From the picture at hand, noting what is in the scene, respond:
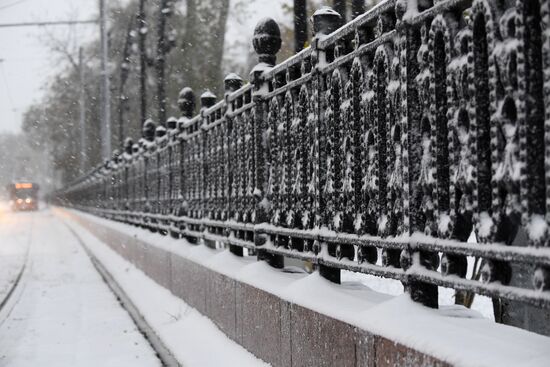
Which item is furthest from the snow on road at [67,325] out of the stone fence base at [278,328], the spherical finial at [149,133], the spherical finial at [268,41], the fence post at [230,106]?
the spherical finial at [149,133]

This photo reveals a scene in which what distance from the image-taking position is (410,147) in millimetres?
3719

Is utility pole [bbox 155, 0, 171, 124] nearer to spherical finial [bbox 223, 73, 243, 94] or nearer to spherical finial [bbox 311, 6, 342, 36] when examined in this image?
spherical finial [bbox 223, 73, 243, 94]

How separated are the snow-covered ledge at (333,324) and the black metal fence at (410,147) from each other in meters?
0.16

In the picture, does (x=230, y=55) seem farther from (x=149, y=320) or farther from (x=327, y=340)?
(x=327, y=340)

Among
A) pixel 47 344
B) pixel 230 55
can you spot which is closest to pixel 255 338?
pixel 47 344

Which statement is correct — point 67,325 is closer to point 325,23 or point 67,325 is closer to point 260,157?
point 260,157

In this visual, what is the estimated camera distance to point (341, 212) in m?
4.74

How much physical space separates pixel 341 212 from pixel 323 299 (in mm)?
509

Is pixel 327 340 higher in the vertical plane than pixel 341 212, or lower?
lower

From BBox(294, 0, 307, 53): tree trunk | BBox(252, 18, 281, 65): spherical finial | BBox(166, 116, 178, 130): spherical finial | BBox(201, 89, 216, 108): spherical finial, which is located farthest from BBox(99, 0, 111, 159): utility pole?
BBox(252, 18, 281, 65): spherical finial

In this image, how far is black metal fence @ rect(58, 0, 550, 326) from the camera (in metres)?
2.84

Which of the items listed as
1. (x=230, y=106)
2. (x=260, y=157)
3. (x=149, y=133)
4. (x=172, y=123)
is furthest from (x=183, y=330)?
(x=149, y=133)

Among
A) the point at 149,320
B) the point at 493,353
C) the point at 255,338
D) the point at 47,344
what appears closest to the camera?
the point at 493,353

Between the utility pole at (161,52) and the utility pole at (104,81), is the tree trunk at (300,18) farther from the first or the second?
the utility pole at (104,81)
